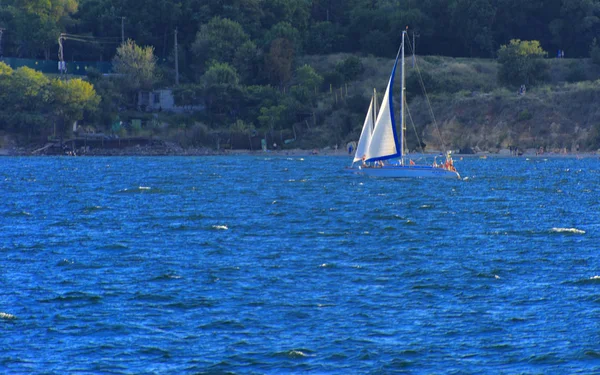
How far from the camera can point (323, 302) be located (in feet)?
98.8

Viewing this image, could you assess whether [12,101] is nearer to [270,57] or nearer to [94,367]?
[270,57]

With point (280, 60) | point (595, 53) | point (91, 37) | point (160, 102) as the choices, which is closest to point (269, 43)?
point (280, 60)

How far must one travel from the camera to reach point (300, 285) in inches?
1292

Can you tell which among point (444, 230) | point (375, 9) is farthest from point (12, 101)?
point (444, 230)

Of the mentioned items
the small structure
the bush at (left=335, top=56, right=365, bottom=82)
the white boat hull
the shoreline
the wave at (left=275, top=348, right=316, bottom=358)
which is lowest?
the wave at (left=275, top=348, right=316, bottom=358)

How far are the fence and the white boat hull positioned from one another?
277 feet

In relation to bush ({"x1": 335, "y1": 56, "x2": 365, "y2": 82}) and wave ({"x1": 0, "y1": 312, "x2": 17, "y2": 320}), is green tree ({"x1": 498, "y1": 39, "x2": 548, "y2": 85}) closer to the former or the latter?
bush ({"x1": 335, "y1": 56, "x2": 365, "y2": 82})

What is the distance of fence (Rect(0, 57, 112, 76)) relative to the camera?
15450 cm

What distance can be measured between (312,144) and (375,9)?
1467 inches

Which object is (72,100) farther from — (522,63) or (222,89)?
(522,63)

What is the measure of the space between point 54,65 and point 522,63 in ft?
240

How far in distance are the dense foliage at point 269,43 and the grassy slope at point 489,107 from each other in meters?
0.99

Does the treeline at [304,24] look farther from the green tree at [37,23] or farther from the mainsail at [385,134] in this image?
the mainsail at [385,134]

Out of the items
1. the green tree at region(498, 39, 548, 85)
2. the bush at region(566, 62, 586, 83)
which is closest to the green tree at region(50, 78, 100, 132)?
the green tree at region(498, 39, 548, 85)
